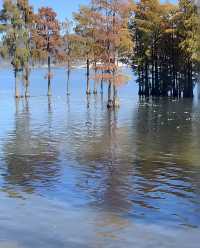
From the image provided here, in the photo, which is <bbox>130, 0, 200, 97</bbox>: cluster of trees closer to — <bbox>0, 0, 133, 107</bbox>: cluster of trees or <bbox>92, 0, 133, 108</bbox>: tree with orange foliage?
<bbox>0, 0, 133, 107</bbox>: cluster of trees

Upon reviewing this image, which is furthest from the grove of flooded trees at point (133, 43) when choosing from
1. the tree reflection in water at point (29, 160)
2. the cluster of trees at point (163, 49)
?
the tree reflection in water at point (29, 160)

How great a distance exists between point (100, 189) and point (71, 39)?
63.5 m

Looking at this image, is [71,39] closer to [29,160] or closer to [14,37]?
[14,37]

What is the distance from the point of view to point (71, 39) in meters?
77.2

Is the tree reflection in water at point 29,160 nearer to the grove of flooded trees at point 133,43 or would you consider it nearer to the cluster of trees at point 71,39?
the cluster of trees at point 71,39

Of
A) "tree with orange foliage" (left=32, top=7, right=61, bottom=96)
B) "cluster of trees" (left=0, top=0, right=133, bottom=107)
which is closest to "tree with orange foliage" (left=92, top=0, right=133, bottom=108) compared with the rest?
"cluster of trees" (left=0, top=0, right=133, bottom=107)

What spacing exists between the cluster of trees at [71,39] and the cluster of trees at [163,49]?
762 centimetres

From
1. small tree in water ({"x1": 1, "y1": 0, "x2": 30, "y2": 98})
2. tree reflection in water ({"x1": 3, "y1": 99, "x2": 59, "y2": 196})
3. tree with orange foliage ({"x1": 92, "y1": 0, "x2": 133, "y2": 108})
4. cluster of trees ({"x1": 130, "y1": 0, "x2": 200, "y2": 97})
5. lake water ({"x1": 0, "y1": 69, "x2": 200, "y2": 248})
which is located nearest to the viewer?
lake water ({"x1": 0, "y1": 69, "x2": 200, "y2": 248})

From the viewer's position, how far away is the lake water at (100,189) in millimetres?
11211

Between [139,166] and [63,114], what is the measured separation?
2721cm

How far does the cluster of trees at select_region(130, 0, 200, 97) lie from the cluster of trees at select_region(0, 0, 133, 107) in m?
7.62

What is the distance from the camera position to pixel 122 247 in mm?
10461

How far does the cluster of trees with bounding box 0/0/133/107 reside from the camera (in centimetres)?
5516

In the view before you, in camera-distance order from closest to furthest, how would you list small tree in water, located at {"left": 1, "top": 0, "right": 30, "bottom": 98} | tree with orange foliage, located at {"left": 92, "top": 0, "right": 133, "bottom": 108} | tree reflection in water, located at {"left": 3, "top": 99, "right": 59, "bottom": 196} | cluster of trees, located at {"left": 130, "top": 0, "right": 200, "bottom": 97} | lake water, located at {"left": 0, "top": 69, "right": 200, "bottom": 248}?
1. lake water, located at {"left": 0, "top": 69, "right": 200, "bottom": 248}
2. tree reflection in water, located at {"left": 3, "top": 99, "right": 59, "bottom": 196}
3. tree with orange foliage, located at {"left": 92, "top": 0, "right": 133, "bottom": 108}
4. small tree in water, located at {"left": 1, "top": 0, "right": 30, "bottom": 98}
5. cluster of trees, located at {"left": 130, "top": 0, "right": 200, "bottom": 97}
